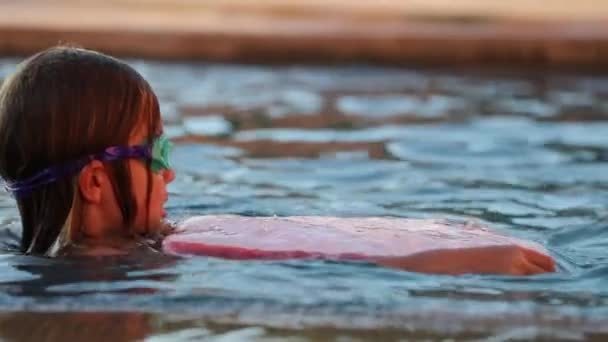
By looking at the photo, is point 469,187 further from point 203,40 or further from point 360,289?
A: point 203,40

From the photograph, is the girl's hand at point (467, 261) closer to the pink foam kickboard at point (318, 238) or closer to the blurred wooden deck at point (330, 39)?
the pink foam kickboard at point (318, 238)

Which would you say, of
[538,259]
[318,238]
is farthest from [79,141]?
[538,259]

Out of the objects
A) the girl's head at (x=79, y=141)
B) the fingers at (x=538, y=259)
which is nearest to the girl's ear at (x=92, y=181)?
the girl's head at (x=79, y=141)

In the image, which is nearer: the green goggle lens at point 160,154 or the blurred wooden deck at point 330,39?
the green goggle lens at point 160,154

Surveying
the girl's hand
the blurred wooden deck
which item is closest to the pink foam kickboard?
the girl's hand

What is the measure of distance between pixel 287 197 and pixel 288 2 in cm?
730

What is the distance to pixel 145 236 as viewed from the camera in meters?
3.51

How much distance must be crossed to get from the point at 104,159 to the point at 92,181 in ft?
0.21

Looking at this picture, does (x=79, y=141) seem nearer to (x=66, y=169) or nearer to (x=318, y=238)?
(x=66, y=169)

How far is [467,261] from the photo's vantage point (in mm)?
3385

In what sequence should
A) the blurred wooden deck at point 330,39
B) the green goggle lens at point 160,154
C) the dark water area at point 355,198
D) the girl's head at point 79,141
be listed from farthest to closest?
the blurred wooden deck at point 330,39 → the green goggle lens at point 160,154 → the girl's head at point 79,141 → the dark water area at point 355,198

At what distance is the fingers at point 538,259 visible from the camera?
3.43 m

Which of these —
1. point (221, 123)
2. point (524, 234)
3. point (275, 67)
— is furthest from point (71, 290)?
point (275, 67)

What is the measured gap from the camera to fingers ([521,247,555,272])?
3434 mm
